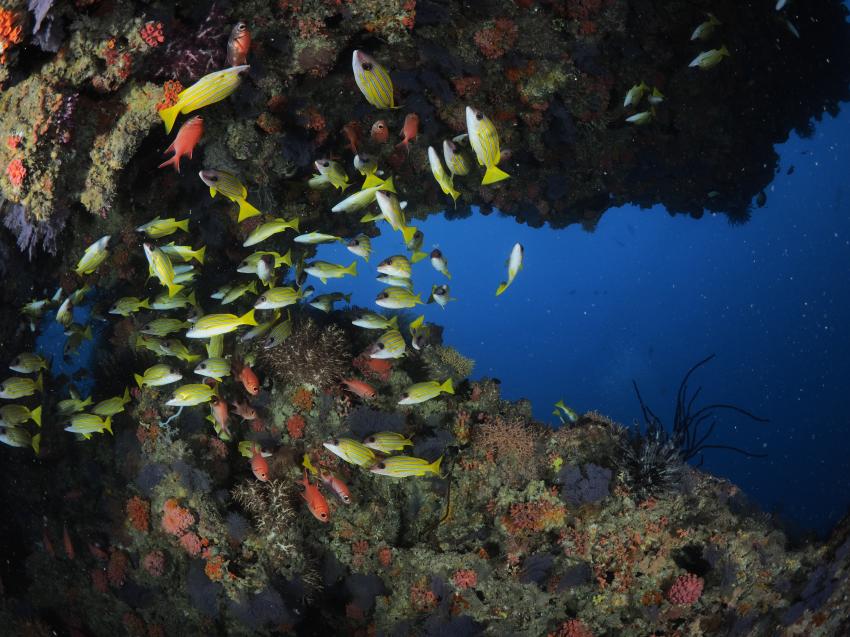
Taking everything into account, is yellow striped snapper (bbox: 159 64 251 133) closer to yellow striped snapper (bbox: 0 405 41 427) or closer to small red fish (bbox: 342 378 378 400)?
small red fish (bbox: 342 378 378 400)

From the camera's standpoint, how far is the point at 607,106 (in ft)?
27.6

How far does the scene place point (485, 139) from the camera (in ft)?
12.6

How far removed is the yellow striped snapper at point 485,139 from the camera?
145 inches

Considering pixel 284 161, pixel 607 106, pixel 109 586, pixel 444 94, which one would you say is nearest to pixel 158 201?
pixel 284 161

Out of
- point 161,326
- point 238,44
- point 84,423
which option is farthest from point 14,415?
point 238,44

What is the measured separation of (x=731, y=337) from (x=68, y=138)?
564 ft

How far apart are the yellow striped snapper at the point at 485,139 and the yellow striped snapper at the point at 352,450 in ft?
8.77

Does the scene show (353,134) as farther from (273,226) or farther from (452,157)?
(452,157)

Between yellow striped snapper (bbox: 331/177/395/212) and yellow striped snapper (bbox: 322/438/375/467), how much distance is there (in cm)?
228

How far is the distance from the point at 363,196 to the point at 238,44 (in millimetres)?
1754

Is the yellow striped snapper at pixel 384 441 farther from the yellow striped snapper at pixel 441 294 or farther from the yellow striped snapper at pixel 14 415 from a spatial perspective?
the yellow striped snapper at pixel 14 415

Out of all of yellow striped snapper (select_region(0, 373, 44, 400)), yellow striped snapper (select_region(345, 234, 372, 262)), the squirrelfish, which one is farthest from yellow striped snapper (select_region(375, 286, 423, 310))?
the squirrelfish

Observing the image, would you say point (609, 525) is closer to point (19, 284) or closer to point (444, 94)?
point (444, 94)

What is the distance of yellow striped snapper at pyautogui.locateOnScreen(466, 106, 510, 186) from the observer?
3.69 m
